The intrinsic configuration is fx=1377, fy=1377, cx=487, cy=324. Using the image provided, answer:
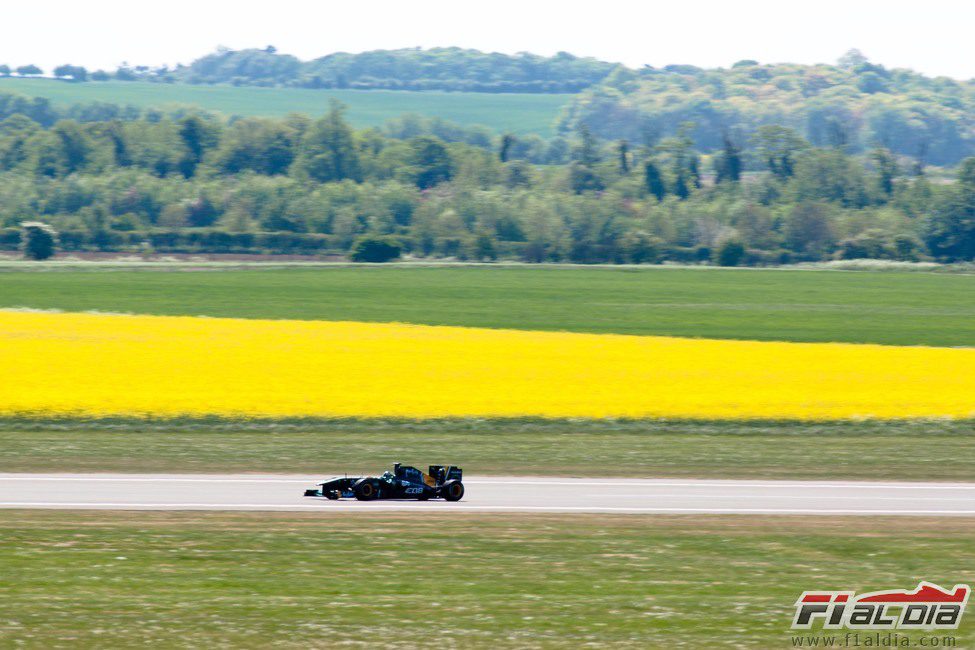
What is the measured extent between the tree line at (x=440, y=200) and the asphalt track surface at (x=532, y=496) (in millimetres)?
82541

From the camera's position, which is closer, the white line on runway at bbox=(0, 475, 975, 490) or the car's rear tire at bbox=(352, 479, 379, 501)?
the car's rear tire at bbox=(352, 479, 379, 501)

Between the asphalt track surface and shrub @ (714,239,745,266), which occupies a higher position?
the asphalt track surface

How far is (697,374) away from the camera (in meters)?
35.6

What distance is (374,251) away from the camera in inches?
4171

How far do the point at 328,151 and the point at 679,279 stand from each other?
97759 mm

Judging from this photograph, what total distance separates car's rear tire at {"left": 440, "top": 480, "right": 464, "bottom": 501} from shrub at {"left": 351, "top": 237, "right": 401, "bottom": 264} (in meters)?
83.7

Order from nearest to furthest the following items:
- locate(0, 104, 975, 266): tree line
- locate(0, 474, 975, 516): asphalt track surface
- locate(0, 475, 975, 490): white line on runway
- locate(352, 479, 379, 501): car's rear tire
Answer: locate(352, 479, 379, 501): car's rear tire < locate(0, 474, 975, 516): asphalt track surface < locate(0, 475, 975, 490): white line on runway < locate(0, 104, 975, 266): tree line

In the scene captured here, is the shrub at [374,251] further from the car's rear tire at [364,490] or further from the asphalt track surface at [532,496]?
the car's rear tire at [364,490]

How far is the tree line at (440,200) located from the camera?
385 ft

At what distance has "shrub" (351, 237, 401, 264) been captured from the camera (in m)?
106

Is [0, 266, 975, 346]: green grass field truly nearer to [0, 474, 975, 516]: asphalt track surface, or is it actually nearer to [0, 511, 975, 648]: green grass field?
[0, 474, 975, 516]: asphalt track surface

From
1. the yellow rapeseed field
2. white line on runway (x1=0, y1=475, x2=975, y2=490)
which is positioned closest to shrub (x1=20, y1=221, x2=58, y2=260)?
the yellow rapeseed field
